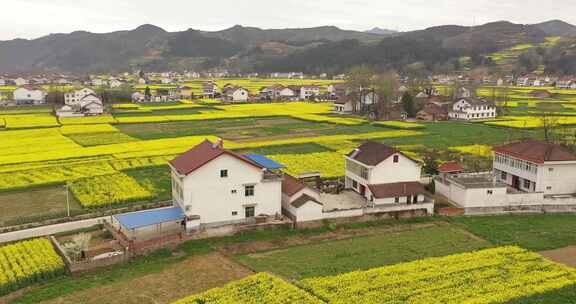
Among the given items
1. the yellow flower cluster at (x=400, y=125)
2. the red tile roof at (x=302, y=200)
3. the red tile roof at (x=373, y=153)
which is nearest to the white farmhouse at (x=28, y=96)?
the yellow flower cluster at (x=400, y=125)

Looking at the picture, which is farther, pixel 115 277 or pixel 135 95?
pixel 135 95

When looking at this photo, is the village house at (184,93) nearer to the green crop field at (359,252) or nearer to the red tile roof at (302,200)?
the red tile roof at (302,200)

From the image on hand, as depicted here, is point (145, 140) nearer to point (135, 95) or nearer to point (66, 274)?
point (66, 274)

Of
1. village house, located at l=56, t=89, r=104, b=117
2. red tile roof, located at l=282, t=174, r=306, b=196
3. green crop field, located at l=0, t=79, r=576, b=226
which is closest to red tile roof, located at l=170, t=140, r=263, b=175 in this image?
red tile roof, located at l=282, t=174, r=306, b=196

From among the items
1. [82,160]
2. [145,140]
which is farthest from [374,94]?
[82,160]

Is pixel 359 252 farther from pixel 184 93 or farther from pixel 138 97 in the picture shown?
pixel 184 93

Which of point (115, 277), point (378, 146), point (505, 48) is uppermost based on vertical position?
point (505, 48)

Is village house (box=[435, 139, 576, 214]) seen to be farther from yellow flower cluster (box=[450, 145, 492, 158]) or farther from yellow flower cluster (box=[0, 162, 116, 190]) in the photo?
yellow flower cluster (box=[0, 162, 116, 190])
